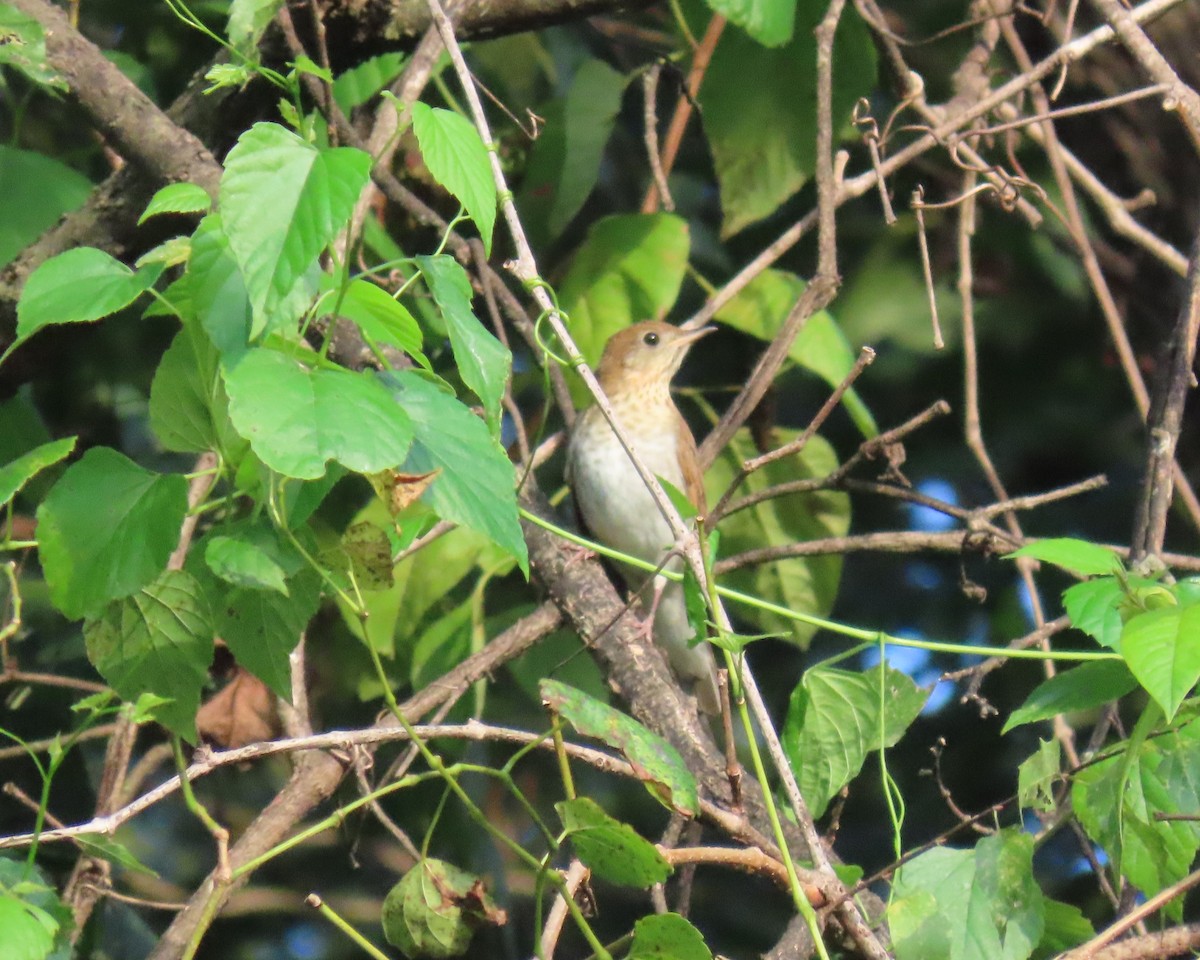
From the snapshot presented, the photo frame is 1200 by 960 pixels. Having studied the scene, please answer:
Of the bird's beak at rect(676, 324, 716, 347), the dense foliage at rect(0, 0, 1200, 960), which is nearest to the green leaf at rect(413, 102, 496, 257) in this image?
the dense foliage at rect(0, 0, 1200, 960)

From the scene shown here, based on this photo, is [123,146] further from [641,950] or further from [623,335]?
[623,335]

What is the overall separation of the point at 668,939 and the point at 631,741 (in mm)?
207

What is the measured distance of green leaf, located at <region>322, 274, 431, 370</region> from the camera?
152cm

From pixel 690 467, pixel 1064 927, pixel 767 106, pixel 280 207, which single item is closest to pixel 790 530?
pixel 690 467

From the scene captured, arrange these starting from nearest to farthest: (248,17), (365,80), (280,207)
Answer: (280,207)
(248,17)
(365,80)

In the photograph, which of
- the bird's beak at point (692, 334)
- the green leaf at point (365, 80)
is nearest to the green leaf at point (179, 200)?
the green leaf at point (365, 80)

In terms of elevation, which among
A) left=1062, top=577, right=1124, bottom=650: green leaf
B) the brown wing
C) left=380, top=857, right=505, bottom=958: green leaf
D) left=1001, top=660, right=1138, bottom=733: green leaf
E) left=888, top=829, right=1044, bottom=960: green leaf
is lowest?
the brown wing

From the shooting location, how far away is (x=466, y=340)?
5.12 ft

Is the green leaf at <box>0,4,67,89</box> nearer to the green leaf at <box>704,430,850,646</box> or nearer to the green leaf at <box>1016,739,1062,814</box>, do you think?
the green leaf at <box>704,430,850,646</box>

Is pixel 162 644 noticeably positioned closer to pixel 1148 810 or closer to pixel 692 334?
pixel 1148 810

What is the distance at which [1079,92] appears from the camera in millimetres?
4457

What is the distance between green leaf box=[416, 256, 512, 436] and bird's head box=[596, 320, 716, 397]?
8.85 feet

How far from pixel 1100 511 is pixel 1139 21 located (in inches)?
109

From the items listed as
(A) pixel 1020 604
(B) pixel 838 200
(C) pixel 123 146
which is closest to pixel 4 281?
(C) pixel 123 146
